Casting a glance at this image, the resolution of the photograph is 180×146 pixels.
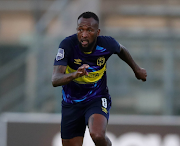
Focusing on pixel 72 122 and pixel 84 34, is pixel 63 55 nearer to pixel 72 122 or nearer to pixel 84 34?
pixel 84 34

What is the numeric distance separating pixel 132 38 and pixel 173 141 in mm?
3146

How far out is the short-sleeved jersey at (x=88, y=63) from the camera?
13.2 ft

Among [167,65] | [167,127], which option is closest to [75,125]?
[167,127]

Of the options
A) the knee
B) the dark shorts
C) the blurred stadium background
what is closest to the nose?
the dark shorts

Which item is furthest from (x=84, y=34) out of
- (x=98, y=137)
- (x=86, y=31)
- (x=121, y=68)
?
(x=121, y=68)

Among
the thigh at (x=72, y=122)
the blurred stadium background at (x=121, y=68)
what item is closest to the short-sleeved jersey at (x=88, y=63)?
the thigh at (x=72, y=122)

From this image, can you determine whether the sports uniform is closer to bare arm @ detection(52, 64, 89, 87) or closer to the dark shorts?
the dark shorts

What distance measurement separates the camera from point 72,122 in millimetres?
4316

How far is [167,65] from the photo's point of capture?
871cm

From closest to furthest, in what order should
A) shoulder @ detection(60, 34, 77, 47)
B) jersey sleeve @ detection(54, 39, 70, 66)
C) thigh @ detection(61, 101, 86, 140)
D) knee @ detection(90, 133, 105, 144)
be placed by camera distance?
knee @ detection(90, 133, 105, 144)
jersey sleeve @ detection(54, 39, 70, 66)
shoulder @ detection(60, 34, 77, 47)
thigh @ detection(61, 101, 86, 140)

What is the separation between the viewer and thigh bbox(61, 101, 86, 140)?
4262 mm

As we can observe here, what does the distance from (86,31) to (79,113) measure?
3.49 ft

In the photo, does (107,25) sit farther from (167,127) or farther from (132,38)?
(167,127)

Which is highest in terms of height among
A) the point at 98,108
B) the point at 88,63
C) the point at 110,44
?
the point at 110,44
